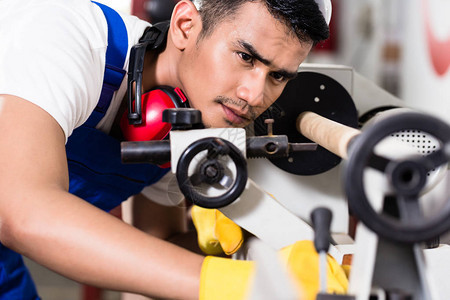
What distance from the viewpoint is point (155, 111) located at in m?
0.87

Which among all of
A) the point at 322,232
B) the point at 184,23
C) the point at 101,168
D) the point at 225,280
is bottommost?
the point at 101,168

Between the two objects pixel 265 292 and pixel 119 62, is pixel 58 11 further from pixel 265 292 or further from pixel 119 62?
pixel 265 292

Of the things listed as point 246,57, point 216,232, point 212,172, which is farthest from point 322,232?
point 246,57

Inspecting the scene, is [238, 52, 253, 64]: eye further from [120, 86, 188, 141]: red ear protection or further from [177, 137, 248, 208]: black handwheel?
[177, 137, 248, 208]: black handwheel

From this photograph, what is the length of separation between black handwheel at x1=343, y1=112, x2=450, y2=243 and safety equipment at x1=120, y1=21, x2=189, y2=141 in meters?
0.54

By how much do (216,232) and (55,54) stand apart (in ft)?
1.43

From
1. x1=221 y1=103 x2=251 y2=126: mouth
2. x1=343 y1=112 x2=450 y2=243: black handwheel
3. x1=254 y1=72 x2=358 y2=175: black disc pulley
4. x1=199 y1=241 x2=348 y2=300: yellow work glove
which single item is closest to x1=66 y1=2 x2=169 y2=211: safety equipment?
x1=221 y1=103 x2=251 y2=126: mouth

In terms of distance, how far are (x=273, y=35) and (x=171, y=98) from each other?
9.5 inches

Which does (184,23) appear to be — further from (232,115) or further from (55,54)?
(55,54)

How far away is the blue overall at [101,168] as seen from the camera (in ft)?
3.00

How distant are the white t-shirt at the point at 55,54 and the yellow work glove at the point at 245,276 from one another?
330 mm

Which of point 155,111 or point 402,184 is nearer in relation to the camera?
point 402,184

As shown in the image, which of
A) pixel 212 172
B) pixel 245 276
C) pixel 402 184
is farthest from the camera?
pixel 212 172

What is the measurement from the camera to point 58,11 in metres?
0.80
